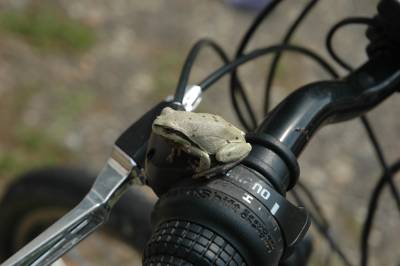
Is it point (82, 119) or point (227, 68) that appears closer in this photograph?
point (227, 68)

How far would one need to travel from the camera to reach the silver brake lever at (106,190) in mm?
564

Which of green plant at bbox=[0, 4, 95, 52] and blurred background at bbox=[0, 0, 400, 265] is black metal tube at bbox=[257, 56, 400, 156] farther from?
green plant at bbox=[0, 4, 95, 52]

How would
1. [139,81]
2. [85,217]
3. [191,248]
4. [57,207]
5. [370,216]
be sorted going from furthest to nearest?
[139,81]
[57,207]
[370,216]
[85,217]
[191,248]

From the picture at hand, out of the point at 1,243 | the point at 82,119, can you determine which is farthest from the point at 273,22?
the point at 1,243

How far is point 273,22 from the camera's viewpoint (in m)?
2.37

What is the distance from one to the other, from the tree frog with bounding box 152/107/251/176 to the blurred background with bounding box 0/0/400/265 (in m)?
1.24

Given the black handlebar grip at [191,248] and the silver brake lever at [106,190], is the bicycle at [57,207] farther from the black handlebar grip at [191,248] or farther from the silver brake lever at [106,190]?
the black handlebar grip at [191,248]

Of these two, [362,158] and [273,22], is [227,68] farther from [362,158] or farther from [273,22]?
[273,22]

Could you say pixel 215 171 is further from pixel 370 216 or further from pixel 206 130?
pixel 370 216

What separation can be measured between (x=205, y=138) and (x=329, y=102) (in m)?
0.17

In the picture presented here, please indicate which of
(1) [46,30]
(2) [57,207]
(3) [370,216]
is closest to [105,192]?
(3) [370,216]

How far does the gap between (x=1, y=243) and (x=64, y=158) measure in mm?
724

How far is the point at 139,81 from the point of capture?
2.10 m

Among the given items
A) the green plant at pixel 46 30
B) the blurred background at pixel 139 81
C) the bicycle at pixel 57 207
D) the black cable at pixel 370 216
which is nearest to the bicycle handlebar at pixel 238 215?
the black cable at pixel 370 216
